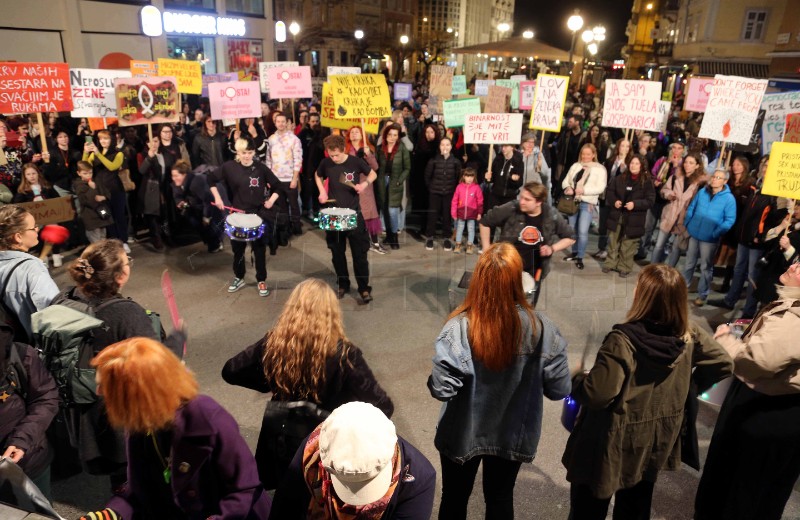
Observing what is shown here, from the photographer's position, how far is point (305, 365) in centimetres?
269

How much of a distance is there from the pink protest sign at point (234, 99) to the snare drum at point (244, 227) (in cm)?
398

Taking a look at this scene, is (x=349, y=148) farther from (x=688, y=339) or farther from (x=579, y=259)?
(x=688, y=339)

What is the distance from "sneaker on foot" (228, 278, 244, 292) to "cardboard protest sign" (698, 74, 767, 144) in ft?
23.6

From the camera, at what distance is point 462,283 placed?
18.5ft

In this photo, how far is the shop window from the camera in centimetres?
2561

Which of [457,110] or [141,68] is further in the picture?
[141,68]

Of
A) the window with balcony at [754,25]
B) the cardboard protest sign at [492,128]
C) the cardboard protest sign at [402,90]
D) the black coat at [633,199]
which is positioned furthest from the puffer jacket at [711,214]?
the window with balcony at [754,25]

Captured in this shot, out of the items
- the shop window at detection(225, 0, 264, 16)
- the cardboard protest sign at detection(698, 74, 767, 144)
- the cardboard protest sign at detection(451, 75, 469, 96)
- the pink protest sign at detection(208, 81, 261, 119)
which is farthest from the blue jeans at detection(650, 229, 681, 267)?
the shop window at detection(225, 0, 264, 16)

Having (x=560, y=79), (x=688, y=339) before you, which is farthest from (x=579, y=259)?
(x=688, y=339)

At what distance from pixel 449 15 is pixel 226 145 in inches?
3176

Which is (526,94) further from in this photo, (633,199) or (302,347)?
(302,347)

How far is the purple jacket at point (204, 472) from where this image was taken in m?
2.22

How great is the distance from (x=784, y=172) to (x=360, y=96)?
6144mm

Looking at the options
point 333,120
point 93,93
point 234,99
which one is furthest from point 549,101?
point 93,93
